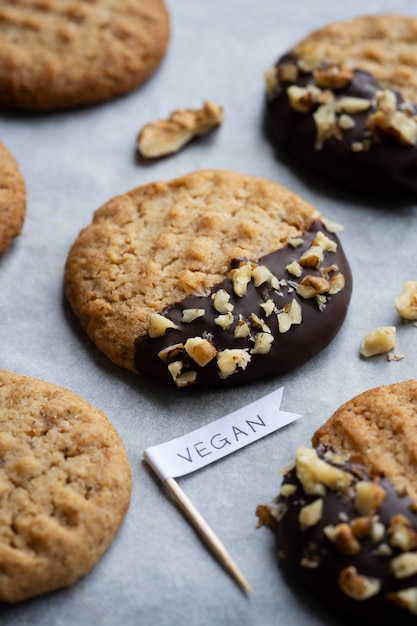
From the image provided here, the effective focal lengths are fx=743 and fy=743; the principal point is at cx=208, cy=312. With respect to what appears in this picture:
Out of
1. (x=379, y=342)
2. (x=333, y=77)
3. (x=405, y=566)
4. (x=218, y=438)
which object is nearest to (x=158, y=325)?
(x=218, y=438)

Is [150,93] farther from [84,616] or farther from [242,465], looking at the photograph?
[84,616]

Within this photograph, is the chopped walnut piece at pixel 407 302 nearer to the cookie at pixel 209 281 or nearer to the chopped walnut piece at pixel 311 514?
the cookie at pixel 209 281

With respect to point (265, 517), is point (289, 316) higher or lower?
higher

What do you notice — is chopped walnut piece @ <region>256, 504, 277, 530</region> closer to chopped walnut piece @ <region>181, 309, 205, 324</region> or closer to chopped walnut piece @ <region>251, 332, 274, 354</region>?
chopped walnut piece @ <region>251, 332, 274, 354</region>

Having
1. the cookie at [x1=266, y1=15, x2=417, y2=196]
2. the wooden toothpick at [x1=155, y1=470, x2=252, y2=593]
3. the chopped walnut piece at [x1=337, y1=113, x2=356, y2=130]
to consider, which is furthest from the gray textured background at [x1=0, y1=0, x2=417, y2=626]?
the chopped walnut piece at [x1=337, y1=113, x2=356, y2=130]

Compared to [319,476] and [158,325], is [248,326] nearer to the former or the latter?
[158,325]

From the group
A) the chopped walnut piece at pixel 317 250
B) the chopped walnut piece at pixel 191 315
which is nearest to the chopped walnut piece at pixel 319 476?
the chopped walnut piece at pixel 191 315
